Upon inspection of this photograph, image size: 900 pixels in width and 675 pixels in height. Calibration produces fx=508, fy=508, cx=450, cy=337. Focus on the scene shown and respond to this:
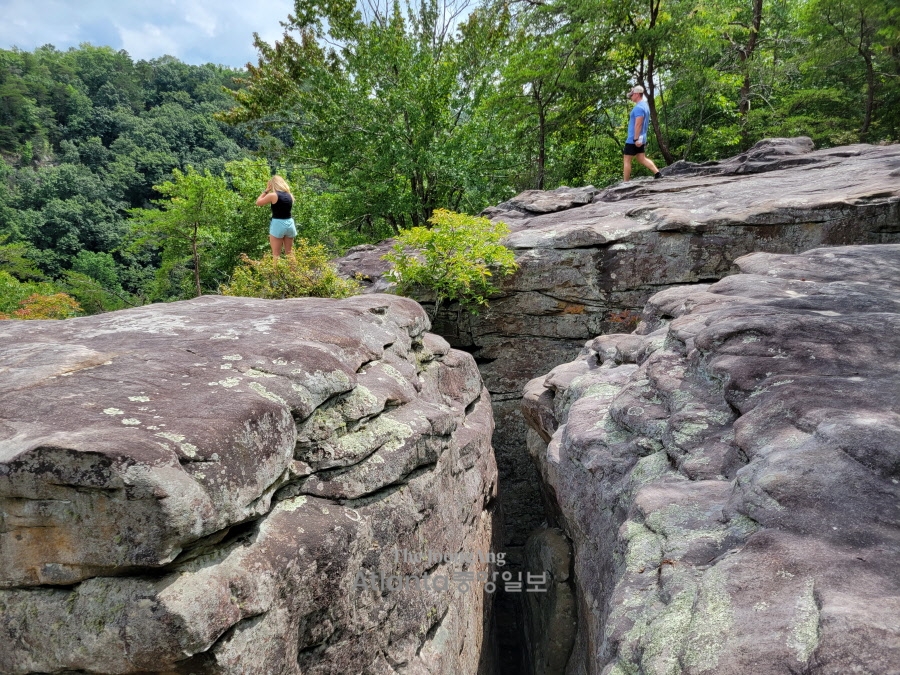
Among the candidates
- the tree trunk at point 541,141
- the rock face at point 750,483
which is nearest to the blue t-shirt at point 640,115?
the tree trunk at point 541,141

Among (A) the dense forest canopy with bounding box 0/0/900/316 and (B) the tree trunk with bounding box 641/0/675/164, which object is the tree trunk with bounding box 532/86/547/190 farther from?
(B) the tree trunk with bounding box 641/0/675/164

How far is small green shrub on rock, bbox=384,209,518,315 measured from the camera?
952 cm

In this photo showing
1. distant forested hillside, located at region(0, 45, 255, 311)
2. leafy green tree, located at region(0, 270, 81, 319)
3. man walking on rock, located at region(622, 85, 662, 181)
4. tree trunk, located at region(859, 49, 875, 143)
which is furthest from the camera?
distant forested hillside, located at region(0, 45, 255, 311)

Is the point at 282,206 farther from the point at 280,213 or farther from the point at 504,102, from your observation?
the point at 504,102

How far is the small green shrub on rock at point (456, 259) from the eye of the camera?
9523mm

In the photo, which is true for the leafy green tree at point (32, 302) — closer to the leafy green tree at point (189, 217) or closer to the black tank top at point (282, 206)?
the leafy green tree at point (189, 217)

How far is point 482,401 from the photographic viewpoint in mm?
8430

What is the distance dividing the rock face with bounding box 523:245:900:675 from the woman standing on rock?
6038 millimetres

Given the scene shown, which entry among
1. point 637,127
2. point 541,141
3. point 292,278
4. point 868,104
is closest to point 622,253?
point 637,127

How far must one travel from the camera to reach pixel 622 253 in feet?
31.4

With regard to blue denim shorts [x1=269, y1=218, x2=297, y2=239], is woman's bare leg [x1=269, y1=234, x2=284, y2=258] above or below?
below

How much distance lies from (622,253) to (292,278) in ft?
19.8

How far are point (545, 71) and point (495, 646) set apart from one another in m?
13.7

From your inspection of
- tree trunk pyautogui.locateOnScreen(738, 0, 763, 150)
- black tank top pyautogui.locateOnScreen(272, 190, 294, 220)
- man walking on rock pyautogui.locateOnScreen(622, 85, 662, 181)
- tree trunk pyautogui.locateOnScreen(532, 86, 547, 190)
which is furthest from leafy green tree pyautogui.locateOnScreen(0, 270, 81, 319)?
tree trunk pyautogui.locateOnScreen(738, 0, 763, 150)
